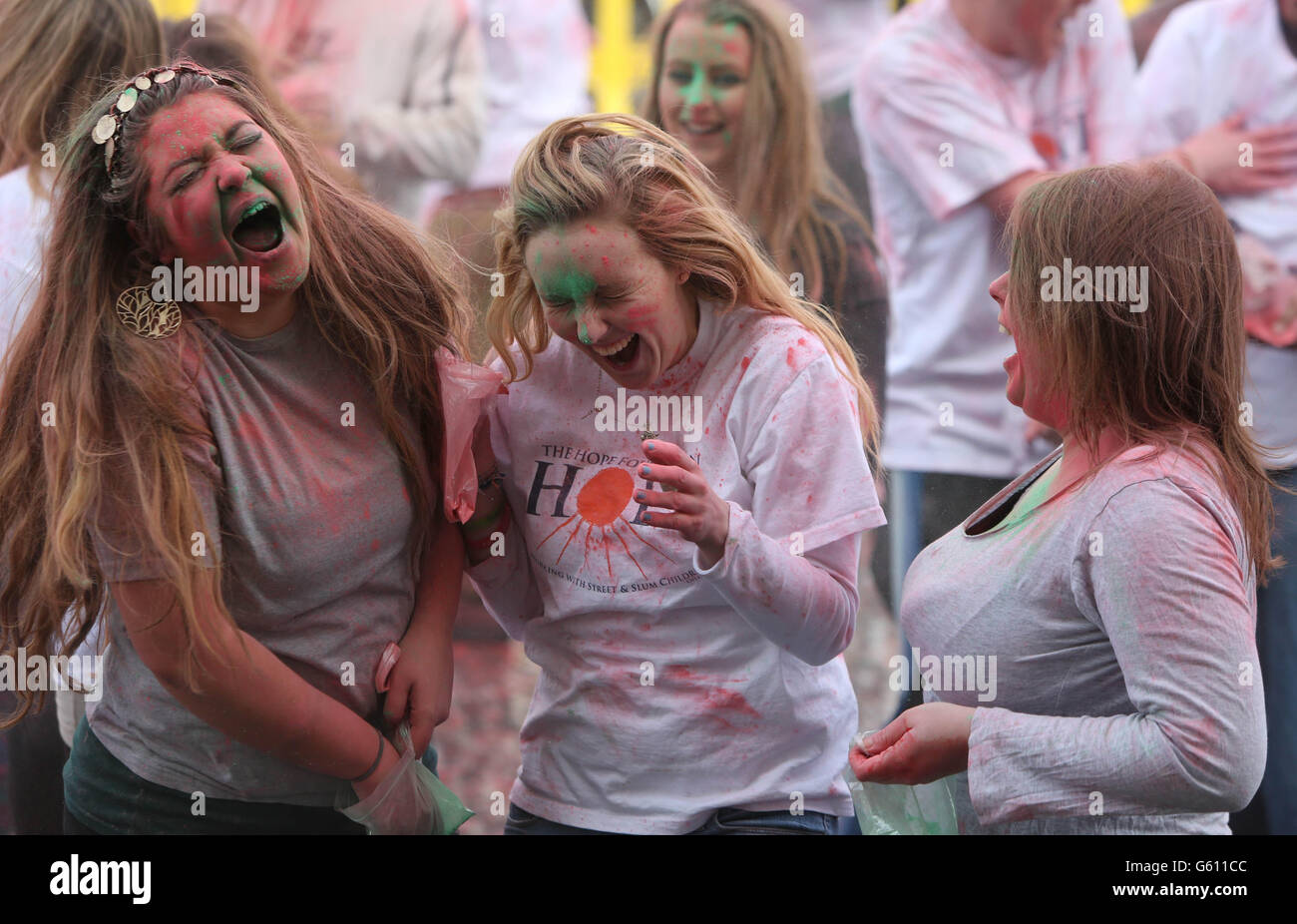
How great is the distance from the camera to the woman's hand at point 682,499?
1312 millimetres

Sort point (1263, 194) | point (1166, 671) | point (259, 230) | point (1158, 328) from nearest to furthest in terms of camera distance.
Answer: point (1166, 671), point (1158, 328), point (259, 230), point (1263, 194)

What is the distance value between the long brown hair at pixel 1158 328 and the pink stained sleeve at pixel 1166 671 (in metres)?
0.10

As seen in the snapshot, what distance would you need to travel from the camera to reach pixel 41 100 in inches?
76.9

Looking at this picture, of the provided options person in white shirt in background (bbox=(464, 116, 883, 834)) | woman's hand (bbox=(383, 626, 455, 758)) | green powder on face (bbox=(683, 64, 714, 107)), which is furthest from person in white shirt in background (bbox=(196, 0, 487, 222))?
woman's hand (bbox=(383, 626, 455, 758))

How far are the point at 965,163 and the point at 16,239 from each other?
5.16 feet

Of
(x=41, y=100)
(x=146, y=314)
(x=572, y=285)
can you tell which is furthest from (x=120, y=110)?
(x=41, y=100)

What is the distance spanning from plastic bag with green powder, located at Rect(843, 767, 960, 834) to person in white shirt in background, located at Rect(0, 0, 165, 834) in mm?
1137

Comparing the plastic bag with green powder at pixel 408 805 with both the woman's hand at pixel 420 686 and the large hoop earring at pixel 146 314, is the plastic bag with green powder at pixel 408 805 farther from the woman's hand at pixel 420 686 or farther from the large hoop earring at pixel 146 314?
the large hoop earring at pixel 146 314

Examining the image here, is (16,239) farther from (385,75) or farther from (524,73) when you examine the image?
(524,73)

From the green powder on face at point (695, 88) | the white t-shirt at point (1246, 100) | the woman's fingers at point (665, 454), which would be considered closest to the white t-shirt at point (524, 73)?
the green powder on face at point (695, 88)

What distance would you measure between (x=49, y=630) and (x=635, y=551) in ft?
2.27

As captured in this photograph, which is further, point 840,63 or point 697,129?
point 840,63

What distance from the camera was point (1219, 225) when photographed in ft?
4.40

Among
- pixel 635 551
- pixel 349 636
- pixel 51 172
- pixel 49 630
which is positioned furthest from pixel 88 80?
pixel 635 551
